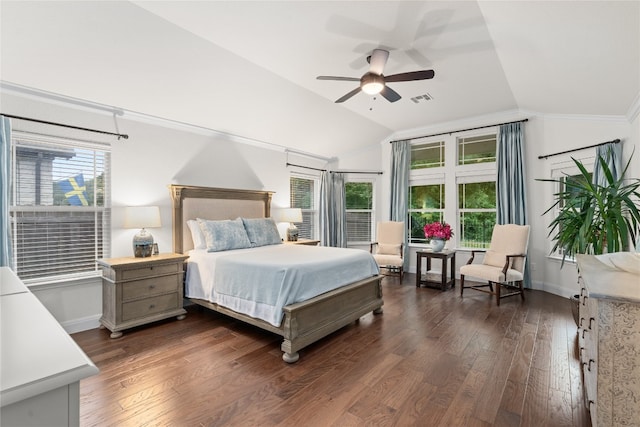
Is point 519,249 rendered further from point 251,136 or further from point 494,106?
point 251,136

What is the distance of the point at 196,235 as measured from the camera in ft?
13.0

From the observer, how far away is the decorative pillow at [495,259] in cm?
455

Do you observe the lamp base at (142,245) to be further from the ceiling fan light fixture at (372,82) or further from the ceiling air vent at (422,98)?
the ceiling air vent at (422,98)

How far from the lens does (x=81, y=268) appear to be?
3.30 meters

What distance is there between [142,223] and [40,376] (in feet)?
9.80

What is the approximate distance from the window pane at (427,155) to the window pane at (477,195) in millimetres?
665

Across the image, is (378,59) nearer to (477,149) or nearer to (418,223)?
(477,149)

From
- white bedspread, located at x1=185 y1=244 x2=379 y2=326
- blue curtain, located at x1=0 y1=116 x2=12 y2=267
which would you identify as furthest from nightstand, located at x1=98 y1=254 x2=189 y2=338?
blue curtain, located at x1=0 y1=116 x2=12 y2=267

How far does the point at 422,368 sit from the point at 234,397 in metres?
1.47

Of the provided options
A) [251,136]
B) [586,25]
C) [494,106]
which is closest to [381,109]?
[494,106]

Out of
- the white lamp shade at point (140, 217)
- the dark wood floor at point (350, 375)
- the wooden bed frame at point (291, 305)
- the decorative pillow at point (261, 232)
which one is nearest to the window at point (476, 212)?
Result: the dark wood floor at point (350, 375)

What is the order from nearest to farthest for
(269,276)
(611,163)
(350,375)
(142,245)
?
1. (350,375)
2. (269,276)
3. (142,245)
4. (611,163)

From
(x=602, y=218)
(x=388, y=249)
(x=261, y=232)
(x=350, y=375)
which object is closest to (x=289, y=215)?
(x=261, y=232)

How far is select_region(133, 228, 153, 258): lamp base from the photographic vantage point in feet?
11.2
